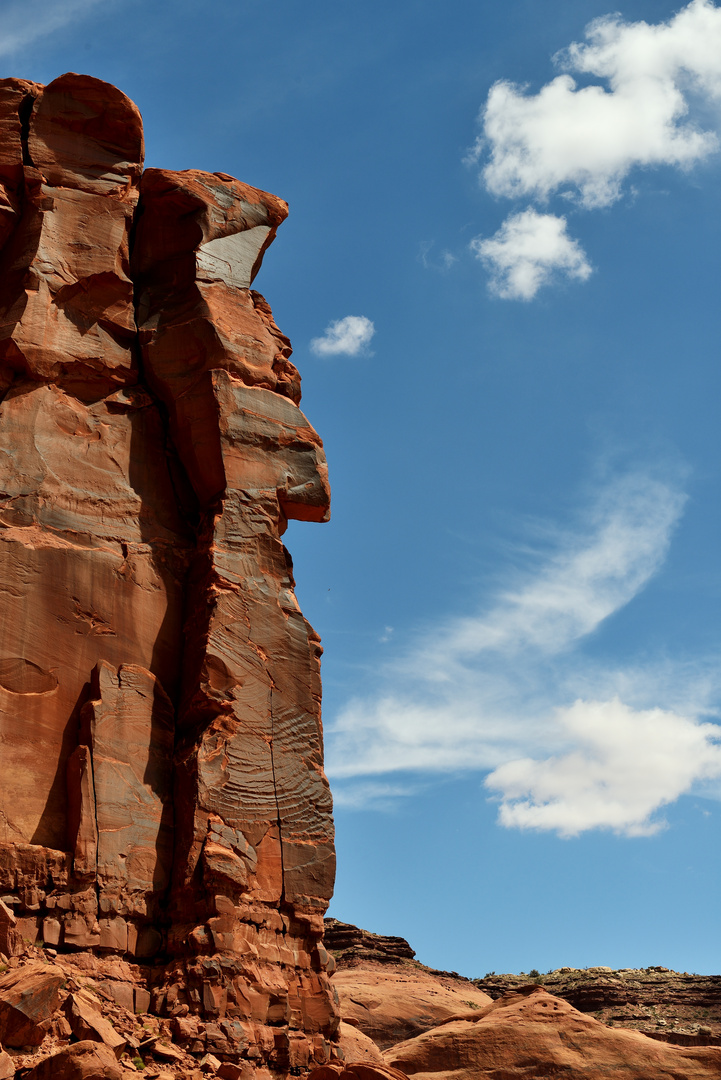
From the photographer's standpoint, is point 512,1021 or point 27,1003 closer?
point 27,1003

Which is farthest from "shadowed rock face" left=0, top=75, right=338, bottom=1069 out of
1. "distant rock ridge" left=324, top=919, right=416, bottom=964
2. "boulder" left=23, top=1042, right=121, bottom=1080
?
"distant rock ridge" left=324, top=919, right=416, bottom=964

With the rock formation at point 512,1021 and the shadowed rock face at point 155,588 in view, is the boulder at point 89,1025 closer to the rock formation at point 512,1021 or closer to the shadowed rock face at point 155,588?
the shadowed rock face at point 155,588

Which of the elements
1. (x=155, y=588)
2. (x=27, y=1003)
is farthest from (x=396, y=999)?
(x=27, y=1003)

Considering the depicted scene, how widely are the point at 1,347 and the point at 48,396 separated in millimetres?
1134

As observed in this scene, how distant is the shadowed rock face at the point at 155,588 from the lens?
17094mm

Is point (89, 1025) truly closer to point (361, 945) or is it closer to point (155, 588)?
point (155, 588)

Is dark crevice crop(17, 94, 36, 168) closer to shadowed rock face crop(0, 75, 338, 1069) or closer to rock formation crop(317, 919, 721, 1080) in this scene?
shadowed rock face crop(0, 75, 338, 1069)

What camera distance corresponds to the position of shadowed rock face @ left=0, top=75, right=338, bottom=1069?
17.1 m

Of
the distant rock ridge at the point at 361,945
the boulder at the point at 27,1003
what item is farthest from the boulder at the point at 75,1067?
the distant rock ridge at the point at 361,945

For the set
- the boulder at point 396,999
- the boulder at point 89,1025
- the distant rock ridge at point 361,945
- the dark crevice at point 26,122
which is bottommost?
the boulder at point 89,1025

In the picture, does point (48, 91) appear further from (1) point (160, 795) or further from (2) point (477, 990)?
(2) point (477, 990)

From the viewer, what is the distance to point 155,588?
19.9 metres

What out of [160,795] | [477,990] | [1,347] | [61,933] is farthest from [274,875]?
[477,990]

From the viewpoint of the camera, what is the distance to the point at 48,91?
22359mm
